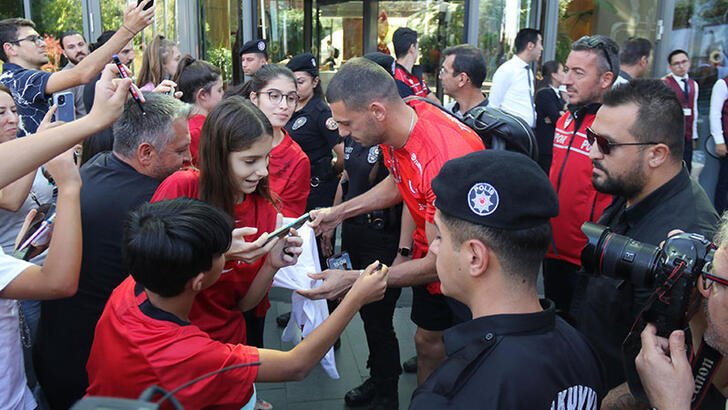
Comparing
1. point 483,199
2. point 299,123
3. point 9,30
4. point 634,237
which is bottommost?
point 634,237

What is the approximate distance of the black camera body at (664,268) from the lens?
173 cm

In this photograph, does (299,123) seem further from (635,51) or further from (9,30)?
(635,51)

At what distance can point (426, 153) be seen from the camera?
8.98 ft

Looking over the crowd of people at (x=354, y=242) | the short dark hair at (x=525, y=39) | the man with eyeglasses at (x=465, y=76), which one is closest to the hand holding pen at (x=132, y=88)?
the crowd of people at (x=354, y=242)

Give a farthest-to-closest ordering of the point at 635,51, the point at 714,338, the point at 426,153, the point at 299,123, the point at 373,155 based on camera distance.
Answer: the point at 635,51
the point at 299,123
the point at 373,155
the point at 426,153
the point at 714,338

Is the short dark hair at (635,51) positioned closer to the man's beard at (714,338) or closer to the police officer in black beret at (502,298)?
the man's beard at (714,338)

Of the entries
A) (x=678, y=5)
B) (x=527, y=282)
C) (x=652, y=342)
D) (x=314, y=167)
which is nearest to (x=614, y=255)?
(x=652, y=342)

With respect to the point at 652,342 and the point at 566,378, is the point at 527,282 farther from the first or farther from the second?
the point at 652,342

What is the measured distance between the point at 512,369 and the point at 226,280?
1384 millimetres

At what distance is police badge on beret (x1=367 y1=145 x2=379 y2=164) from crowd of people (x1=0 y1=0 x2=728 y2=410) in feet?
0.06

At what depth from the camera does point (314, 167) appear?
15.4ft

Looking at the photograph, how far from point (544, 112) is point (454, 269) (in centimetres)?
550

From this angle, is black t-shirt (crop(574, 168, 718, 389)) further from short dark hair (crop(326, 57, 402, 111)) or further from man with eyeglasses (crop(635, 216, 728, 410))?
short dark hair (crop(326, 57, 402, 111))

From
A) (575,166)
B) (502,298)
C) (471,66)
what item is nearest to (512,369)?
(502,298)
